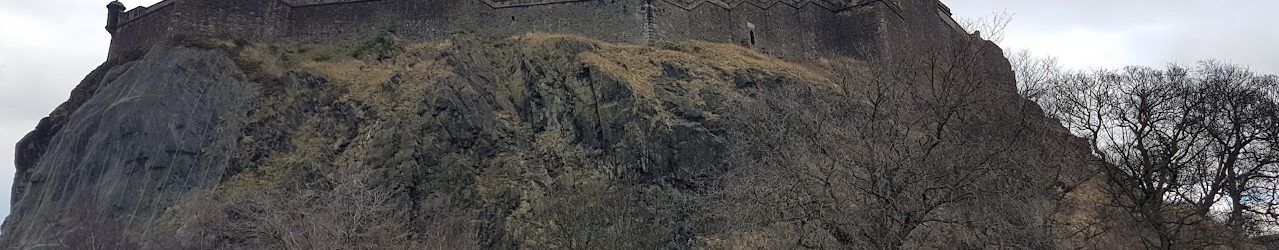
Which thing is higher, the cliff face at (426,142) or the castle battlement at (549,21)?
the castle battlement at (549,21)

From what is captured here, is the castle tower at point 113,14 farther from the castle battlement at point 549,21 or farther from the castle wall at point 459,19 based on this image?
the castle wall at point 459,19

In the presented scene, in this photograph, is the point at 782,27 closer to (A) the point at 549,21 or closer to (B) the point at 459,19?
(A) the point at 549,21

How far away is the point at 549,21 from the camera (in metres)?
32.8

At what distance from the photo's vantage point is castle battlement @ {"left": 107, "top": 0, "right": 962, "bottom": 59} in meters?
32.6

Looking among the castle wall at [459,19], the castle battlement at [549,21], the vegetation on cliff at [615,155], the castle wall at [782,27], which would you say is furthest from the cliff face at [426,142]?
the castle wall at [782,27]

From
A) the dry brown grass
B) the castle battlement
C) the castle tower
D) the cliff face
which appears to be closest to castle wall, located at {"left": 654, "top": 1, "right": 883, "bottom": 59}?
the castle battlement

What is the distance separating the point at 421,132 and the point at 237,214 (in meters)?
5.22

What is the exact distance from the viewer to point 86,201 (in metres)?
28.7

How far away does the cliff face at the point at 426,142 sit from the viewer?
79.1 ft

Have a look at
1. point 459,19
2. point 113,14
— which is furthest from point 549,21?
point 113,14

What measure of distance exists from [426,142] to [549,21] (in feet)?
22.7

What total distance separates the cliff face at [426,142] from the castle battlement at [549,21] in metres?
0.87

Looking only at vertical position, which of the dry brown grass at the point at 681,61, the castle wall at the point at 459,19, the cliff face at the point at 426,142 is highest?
the castle wall at the point at 459,19

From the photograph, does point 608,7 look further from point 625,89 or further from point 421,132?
point 421,132
